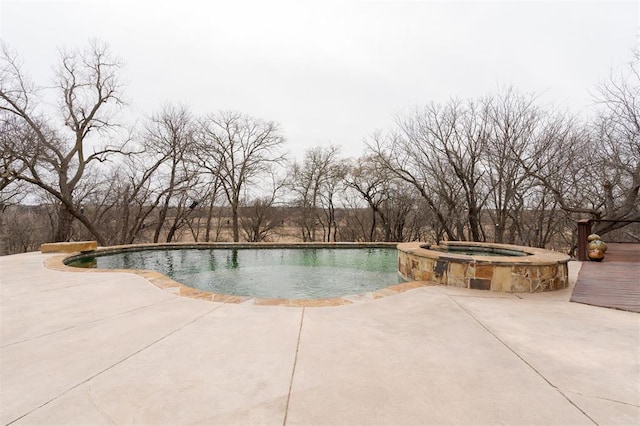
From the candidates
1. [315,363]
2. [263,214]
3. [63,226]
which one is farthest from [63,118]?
[315,363]

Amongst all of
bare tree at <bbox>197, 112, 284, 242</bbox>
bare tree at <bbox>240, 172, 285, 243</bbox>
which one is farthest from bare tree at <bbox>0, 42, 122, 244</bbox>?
bare tree at <bbox>240, 172, 285, 243</bbox>

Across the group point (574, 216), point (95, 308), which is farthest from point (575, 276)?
point (574, 216)

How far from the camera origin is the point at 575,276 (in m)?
4.69

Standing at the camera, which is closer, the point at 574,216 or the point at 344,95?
the point at 574,216

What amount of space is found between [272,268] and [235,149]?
1013 cm

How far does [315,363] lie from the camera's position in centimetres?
190

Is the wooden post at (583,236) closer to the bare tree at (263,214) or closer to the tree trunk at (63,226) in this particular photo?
the bare tree at (263,214)

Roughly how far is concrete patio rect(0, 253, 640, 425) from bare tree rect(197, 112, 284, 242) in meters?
11.8

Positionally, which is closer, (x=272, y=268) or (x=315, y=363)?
(x=315, y=363)

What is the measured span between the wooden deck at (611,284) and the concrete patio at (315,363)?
0.32 meters

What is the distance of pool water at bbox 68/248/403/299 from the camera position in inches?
193

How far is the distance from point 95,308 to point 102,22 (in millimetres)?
12159

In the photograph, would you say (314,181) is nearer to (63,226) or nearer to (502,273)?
(63,226)

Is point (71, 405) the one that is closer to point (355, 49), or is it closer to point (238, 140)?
point (355, 49)
